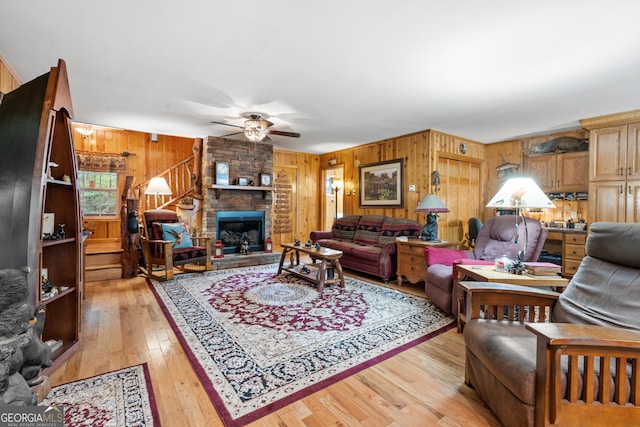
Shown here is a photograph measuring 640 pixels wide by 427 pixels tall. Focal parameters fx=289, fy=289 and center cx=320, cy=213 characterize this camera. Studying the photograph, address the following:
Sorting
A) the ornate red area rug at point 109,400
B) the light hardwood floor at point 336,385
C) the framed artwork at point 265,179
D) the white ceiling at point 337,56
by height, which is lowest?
the light hardwood floor at point 336,385

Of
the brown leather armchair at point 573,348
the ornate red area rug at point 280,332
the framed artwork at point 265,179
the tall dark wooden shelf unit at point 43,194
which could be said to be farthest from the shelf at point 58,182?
the framed artwork at point 265,179

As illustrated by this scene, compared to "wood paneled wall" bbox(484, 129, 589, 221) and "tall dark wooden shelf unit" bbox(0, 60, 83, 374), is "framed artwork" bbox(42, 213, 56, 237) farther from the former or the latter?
"wood paneled wall" bbox(484, 129, 589, 221)

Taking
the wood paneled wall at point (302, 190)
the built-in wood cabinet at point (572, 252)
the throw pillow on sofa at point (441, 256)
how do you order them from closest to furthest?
the throw pillow on sofa at point (441, 256) → the built-in wood cabinet at point (572, 252) → the wood paneled wall at point (302, 190)

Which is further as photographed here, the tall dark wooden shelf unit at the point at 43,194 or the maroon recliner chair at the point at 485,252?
the maroon recliner chair at the point at 485,252

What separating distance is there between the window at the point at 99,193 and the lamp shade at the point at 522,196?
275 inches

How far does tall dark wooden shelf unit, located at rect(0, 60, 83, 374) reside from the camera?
1.71 meters

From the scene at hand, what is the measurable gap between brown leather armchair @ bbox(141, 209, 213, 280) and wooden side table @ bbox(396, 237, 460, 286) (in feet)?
10.3

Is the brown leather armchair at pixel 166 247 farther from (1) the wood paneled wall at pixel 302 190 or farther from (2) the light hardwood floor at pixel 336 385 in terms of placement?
(1) the wood paneled wall at pixel 302 190

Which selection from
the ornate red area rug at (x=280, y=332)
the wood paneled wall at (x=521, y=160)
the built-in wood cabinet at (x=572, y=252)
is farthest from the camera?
the wood paneled wall at (x=521, y=160)

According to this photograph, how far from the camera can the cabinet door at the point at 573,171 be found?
4.69m

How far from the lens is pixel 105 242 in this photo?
19.5 feet

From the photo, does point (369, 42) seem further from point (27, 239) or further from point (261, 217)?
point (261, 217)

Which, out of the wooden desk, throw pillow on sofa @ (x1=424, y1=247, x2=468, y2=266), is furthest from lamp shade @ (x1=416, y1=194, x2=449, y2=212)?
the wooden desk

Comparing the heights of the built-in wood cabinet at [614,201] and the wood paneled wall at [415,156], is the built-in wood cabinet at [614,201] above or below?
below
